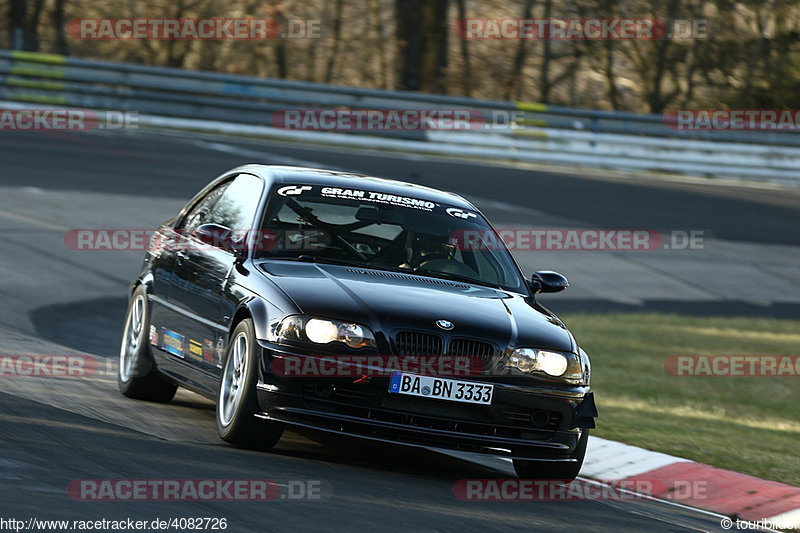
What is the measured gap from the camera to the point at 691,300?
56.5ft

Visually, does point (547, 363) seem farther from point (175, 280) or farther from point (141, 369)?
point (141, 369)

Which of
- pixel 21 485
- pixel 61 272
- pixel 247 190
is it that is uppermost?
pixel 247 190

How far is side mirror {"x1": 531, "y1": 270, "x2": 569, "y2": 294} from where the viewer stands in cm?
808

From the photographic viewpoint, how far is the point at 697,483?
7.82 metres

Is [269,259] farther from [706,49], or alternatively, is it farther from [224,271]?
[706,49]

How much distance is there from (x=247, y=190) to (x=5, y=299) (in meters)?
4.68

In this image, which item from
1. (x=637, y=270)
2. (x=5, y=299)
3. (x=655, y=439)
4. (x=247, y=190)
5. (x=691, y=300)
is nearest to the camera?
(x=247, y=190)

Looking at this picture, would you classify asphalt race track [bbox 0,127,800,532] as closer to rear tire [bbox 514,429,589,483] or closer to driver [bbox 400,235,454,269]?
rear tire [bbox 514,429,589,483]

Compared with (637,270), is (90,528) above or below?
above

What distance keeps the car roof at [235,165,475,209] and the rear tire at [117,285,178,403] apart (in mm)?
1168

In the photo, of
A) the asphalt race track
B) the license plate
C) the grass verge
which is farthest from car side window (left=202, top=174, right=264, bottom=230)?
the grass verge

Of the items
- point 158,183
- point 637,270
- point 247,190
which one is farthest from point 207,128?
point 247,190

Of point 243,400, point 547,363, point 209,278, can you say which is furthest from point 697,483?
point 209,278

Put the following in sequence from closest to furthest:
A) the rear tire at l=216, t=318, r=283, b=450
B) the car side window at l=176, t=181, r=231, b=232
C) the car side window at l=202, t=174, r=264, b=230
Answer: the rear tire at l=216, t=318, r=283, b=450 < the car side window at l=202, t=174, r=264, b=230 < the car side window at l=176, t=181, r=231, b=232
